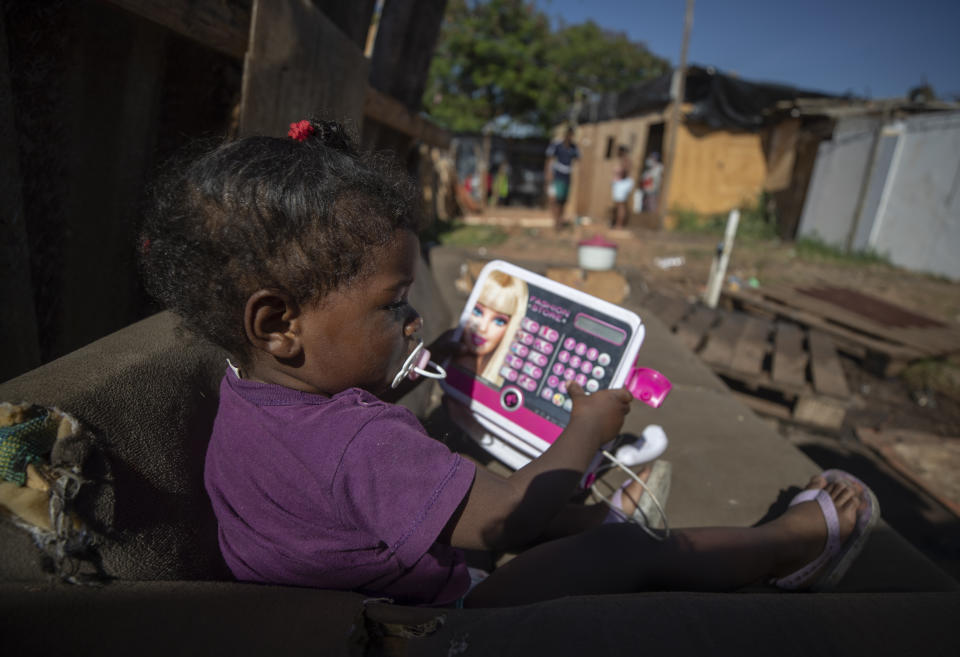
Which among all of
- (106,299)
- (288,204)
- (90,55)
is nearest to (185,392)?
(288,204)

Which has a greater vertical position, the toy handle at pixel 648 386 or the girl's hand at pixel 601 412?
the toy handle at pixel 648 386

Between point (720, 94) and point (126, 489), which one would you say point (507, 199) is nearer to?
point (720, 94)

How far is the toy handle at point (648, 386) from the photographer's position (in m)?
1.33

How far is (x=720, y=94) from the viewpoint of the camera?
34.1ft

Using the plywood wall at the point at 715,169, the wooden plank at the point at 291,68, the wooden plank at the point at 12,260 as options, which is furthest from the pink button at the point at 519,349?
the plywood wall at the point at 715,169

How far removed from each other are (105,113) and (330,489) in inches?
46.7

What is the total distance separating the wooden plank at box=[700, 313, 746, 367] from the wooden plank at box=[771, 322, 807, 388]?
0.89 feet

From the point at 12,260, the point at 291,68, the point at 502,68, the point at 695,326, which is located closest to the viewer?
the point at 12,260

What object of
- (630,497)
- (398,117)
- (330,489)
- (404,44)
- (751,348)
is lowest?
(630,497)

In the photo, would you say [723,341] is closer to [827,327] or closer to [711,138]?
[827,327]

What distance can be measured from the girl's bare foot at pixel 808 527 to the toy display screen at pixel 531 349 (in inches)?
22.2

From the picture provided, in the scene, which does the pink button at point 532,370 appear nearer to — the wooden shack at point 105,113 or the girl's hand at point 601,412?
the girl's hand at point 601,412

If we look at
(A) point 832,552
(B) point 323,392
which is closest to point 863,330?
(A) point 832,552

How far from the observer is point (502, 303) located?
60.4 inches
